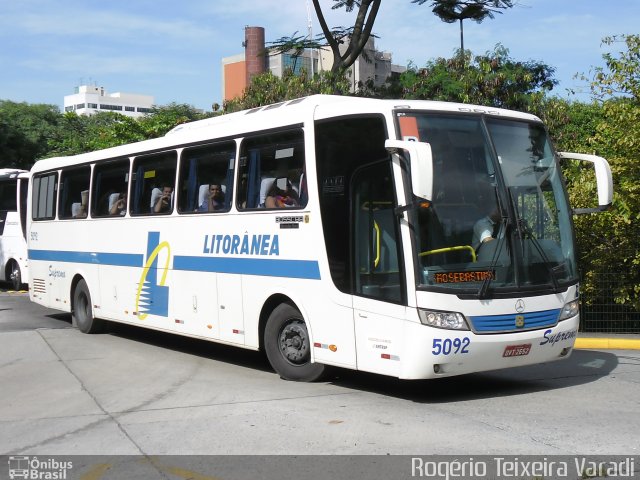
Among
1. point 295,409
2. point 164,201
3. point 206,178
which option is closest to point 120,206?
point 164,201

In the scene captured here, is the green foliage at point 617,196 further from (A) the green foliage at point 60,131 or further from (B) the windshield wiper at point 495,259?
(A) the green foliage at point 60,131

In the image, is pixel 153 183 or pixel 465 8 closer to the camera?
pixel 153 183

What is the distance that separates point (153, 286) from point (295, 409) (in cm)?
502

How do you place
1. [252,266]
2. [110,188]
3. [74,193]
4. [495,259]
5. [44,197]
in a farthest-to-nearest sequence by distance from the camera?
[44,197]
[74,193]
[110,188]
[252,266]
[495,259]

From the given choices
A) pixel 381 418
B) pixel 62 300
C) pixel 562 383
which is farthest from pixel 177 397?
pixel 62 300

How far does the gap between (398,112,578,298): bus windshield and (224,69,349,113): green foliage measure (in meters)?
13.0

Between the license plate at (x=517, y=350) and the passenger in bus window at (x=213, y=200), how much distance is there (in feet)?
14.4

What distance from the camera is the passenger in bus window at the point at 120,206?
13.7 metres

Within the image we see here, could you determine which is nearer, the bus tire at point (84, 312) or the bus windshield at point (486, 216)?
the bus windshield at point (486, 216)

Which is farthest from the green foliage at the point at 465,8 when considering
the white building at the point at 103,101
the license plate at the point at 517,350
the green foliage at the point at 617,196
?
the white building at the point at 103,101

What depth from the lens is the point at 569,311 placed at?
924 centimetres

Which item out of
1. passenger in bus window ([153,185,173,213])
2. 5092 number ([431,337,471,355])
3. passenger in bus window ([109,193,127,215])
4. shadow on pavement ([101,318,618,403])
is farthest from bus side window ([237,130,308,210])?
passenger in bus window ([109,193,127,215])
